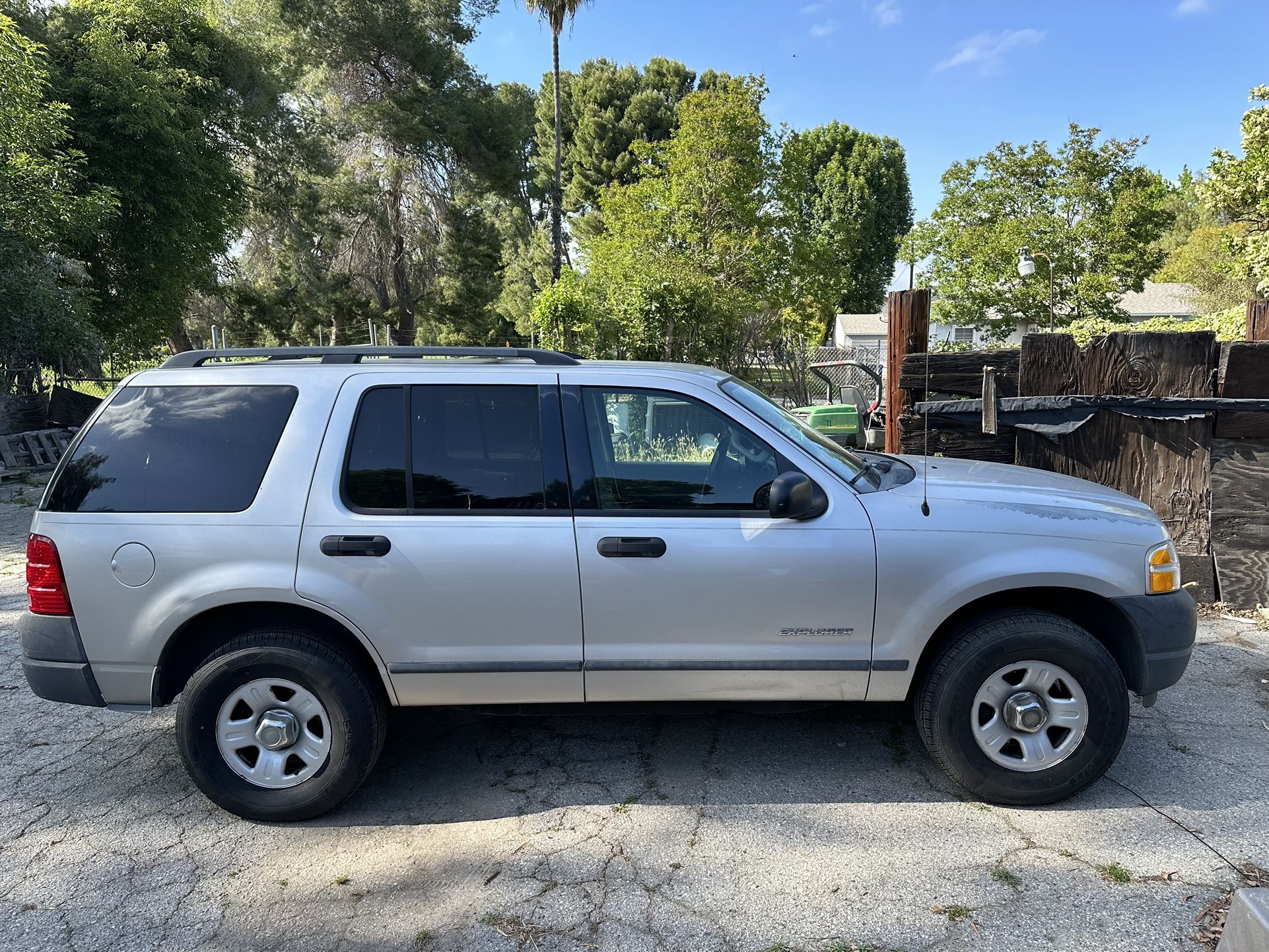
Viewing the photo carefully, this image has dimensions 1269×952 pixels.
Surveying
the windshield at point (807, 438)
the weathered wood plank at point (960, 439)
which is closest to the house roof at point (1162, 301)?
the weathered wood plank at point (960, 439)

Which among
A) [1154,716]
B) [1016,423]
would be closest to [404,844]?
[1154,716]

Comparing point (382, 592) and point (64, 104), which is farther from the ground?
point (64, 104)

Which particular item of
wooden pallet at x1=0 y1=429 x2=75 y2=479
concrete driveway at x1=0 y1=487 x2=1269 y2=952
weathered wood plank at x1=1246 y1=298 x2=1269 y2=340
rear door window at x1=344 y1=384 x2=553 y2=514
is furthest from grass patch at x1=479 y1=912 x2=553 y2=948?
wooden pallet at x1=0 y1=429 x2=75 y2=479

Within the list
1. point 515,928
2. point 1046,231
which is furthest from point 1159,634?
point 1046,231

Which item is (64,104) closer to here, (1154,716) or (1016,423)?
(1016,423)

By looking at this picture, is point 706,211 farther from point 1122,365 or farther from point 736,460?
point 736,460

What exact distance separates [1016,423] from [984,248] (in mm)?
22042

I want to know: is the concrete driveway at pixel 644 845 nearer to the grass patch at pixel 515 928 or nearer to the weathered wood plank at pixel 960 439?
the grass patch at pixel 515 928

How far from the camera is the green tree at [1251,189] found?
18.1 m

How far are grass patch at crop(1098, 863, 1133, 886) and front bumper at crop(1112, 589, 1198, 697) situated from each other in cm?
76

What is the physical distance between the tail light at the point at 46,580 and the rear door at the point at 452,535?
99 centimetres

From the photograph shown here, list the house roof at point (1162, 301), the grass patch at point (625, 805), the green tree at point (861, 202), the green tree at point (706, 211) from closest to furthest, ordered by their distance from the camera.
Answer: the grass patch at point (625, 805)
the green tree at point (706, 211)
the house roof at point (1162, 301)
the green tree at point (861, 202)

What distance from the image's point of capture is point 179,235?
58.5ft

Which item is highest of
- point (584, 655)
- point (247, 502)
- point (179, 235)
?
point (179, 235)
